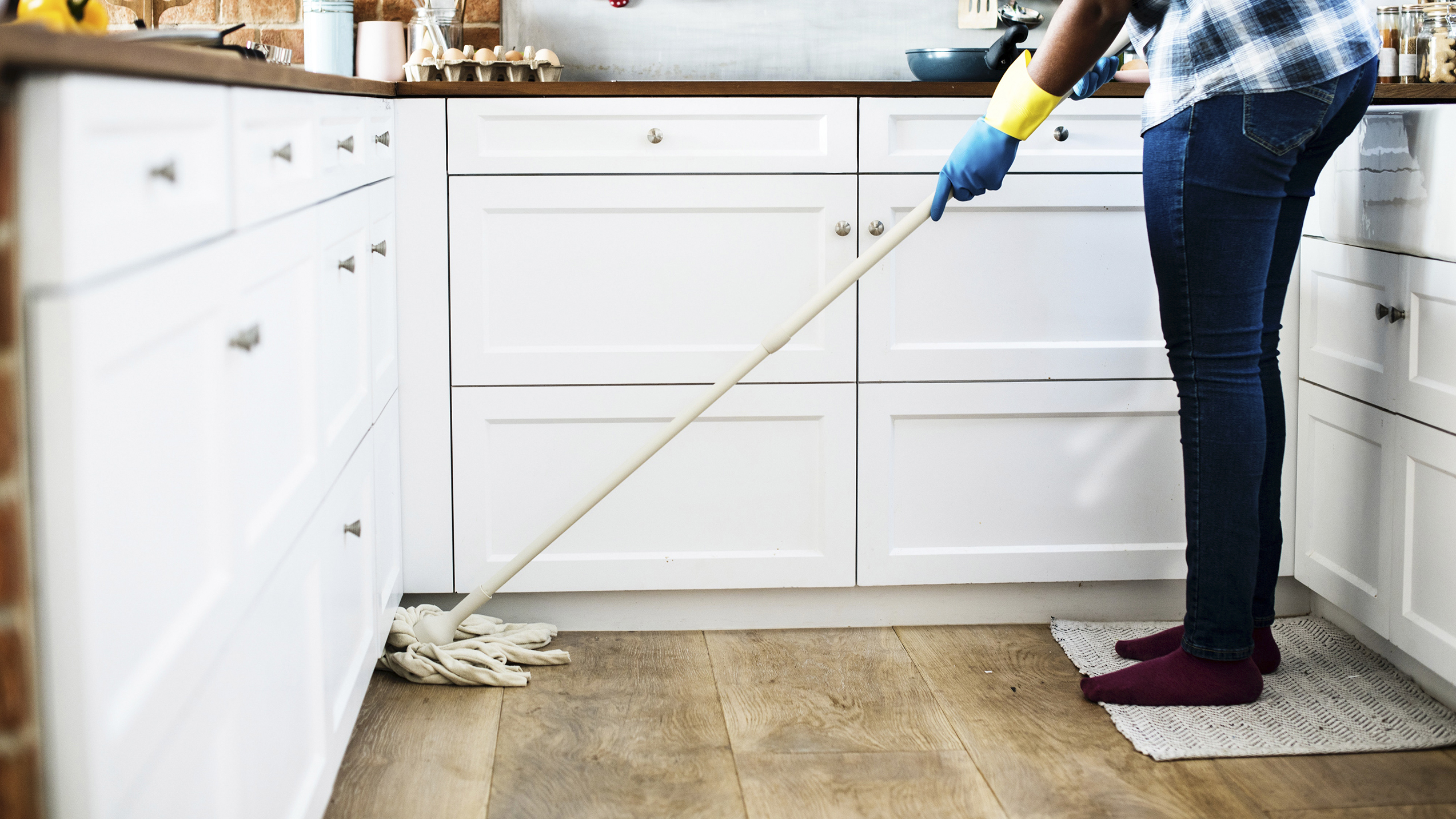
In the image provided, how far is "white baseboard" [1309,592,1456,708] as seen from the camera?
1724 mm

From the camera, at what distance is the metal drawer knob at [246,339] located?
0.94 metres

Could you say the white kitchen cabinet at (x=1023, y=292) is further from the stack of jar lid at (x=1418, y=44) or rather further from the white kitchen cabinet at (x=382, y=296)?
the white kitchen cabinet at (x=382, y=296)

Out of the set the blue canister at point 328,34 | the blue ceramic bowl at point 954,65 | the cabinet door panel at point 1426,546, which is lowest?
the cabinet door panel at point 1426,546

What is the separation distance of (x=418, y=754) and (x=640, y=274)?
2.54 ft

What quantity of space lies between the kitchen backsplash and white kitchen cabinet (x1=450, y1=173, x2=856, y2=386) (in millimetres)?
555

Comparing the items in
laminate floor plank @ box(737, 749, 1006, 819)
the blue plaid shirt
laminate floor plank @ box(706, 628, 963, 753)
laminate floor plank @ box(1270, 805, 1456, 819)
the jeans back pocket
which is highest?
the blue plaid shirt

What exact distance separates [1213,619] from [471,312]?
3.81 feet

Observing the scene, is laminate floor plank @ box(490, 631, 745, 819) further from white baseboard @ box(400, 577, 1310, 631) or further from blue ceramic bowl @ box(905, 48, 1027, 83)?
blue ceramic bowl @ box(905, 48, 1027, 83)

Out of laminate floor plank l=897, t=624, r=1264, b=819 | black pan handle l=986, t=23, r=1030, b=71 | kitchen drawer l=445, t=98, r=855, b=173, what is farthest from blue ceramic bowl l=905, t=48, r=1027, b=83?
laminate floor plank l=897, t=624, r=1264, b=819

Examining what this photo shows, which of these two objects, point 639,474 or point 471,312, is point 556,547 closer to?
point 639,474

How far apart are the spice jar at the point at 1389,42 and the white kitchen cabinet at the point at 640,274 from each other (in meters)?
0.93

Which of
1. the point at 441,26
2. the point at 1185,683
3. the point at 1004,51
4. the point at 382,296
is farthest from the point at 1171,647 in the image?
the point at 441,26

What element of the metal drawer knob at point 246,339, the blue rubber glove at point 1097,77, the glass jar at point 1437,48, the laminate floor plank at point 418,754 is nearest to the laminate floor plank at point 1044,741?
the laminate floor plank at point 418,754

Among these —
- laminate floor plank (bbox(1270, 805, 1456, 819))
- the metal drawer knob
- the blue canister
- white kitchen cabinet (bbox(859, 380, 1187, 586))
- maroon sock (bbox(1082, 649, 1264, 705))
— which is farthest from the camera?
the blue canister
